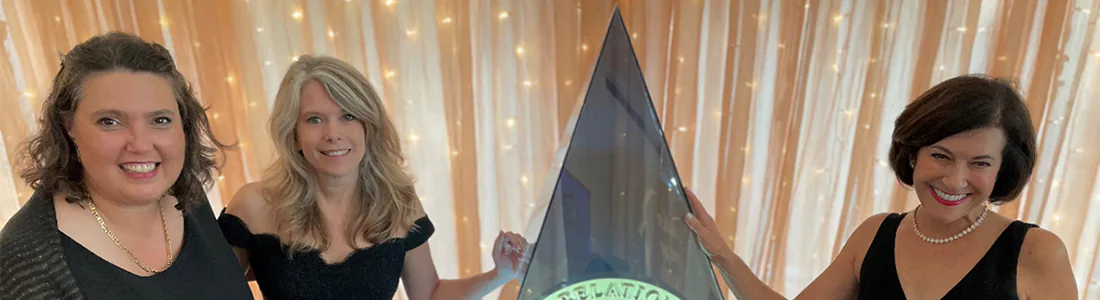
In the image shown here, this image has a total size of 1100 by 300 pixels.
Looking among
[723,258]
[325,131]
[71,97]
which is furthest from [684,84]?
[71,97]

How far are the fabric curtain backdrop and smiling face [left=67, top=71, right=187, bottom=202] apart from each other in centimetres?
103

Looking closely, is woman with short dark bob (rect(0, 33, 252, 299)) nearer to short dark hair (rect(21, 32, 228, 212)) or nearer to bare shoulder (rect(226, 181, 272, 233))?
short dark hair (rect(21, 32, 228, 212))

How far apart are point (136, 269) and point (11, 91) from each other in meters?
1.15

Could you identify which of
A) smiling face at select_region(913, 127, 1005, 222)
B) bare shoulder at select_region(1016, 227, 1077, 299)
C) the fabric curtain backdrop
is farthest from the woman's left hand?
bare shoulder at select_region(1016, 227, 1077, 299)

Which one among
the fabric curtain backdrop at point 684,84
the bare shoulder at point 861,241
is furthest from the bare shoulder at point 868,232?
the fabric curtain backdrop at point 684,84

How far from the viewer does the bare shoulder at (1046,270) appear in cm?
95

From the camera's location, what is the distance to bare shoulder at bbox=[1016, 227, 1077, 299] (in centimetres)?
95

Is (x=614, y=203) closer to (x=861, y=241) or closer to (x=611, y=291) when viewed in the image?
(x=611, y=291)

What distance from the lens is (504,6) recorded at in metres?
2.13

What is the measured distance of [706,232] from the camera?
119cm

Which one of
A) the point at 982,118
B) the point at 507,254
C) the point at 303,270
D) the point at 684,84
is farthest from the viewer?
the point at 684,84

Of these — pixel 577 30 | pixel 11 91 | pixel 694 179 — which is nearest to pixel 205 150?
pixel 11 91

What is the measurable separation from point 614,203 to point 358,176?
1.86ft

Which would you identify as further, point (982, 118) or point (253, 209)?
point (253, 209)
